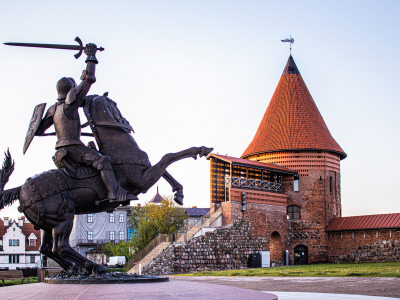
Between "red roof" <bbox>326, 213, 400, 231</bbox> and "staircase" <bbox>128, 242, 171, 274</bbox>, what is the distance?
41.5ft

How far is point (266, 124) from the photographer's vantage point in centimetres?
3991

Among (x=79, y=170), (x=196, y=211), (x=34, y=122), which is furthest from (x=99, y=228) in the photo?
(x=79, y=170)

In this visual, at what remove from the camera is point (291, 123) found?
38562 mm

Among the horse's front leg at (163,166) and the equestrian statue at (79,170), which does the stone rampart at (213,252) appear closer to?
the horse's front leg at (163,166)

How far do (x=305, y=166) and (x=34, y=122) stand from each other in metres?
29.9

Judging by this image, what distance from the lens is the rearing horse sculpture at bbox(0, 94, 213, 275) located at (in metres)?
7.70

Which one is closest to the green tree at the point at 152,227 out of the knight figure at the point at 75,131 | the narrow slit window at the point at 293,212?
the narrow slit window at the point at 293,212

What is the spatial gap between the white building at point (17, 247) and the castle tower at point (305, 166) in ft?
90.9

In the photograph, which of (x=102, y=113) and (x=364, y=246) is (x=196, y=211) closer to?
(x=364, y=246)

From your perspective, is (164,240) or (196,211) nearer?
(164,240)

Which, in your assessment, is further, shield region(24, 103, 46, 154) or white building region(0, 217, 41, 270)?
white building region(0, 217, 41, 270)

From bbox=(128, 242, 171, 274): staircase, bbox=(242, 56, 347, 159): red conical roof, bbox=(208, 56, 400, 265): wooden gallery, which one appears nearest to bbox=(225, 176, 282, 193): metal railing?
bbox=(208, 56, 400, 265): wooden gallery

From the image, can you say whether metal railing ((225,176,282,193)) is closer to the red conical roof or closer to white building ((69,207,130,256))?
the red conical roof

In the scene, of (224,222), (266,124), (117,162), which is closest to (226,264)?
(224,222)
